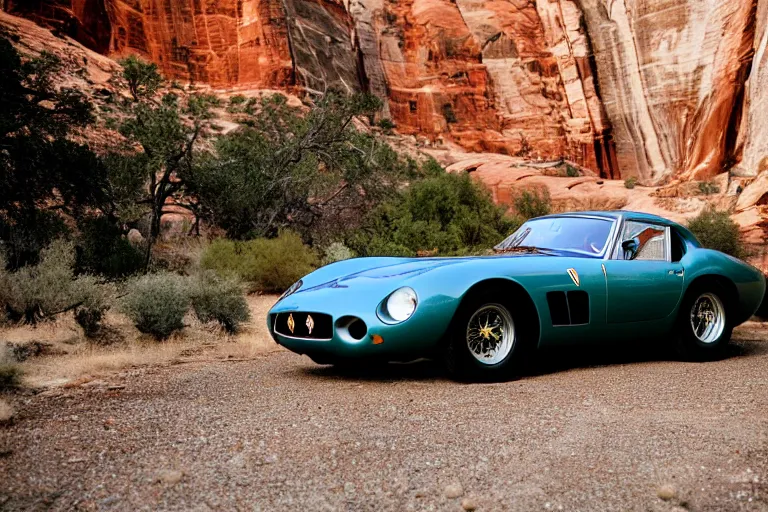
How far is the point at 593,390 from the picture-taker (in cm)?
452

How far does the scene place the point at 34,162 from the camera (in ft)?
37.6

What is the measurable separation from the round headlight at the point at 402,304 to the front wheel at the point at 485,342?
319mm

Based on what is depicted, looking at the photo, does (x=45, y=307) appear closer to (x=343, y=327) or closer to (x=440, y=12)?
(x=343, y=327)

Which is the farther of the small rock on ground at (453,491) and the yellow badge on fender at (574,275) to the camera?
the yellow badge on fender at (574,275)

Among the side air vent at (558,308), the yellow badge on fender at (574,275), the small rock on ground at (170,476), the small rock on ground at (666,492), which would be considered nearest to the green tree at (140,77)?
the yellow badge on fender at (574,275)

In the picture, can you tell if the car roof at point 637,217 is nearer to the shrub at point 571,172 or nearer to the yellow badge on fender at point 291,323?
the yellow badge on fender at point 291,323

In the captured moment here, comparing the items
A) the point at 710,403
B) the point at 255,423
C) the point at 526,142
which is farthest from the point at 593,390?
the point at 526,142

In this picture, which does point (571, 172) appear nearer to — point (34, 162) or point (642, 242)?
point (34, 162)

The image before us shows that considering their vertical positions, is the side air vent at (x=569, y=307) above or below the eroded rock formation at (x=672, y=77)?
below

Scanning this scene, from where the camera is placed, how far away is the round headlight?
4688 mm

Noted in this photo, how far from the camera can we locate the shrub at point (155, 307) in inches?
311

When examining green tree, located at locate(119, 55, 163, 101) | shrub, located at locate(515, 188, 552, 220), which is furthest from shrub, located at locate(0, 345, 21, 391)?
shrub, located at locate(515, 188, 552, 220)

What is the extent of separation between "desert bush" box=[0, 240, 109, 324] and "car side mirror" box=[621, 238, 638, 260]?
5.78 m

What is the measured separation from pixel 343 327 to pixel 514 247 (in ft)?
7.17
